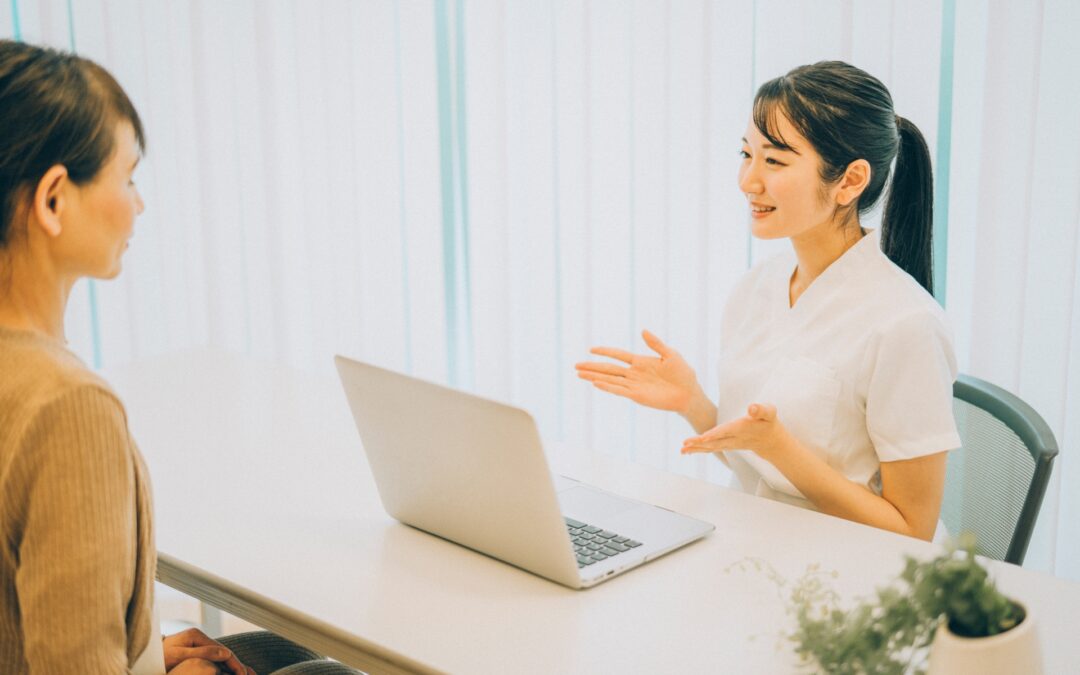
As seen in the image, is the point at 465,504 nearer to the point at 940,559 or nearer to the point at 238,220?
the point at 940,559

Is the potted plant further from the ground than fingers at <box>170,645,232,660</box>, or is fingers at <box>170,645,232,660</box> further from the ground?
the potted plant

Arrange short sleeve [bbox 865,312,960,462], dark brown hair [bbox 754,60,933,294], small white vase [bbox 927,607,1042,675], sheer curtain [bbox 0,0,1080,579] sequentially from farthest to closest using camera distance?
sheer curtain [bbox 0,0,1080,579] < dark brown hair [bbox 754,60,933,294] < short sleeve [bbox 865,312,960,462] < small white vase [bbox 927,607,1042,675]

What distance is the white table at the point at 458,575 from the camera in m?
1.23

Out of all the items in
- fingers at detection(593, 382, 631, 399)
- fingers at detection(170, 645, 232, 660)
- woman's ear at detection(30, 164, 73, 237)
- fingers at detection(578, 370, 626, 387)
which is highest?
woman's ear at detection(30, 164, 73, 237)

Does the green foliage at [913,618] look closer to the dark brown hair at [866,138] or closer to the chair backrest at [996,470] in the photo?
the chair backrest at [996,470]

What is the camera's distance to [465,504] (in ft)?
4.75

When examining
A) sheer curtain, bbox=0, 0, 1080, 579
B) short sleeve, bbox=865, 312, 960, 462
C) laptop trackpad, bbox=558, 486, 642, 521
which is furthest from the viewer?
sheer curtain, bbox=0, 0, 1080, 579

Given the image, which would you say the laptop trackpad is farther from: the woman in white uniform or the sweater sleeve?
the sweater sleeve

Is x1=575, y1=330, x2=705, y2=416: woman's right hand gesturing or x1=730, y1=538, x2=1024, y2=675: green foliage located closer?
x1=730, y1=538, x2=1024, y2=675: green foliage

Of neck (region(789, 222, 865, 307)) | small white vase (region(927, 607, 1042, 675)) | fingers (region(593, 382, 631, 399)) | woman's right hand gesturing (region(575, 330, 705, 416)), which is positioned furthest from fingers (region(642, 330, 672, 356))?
small white vase (region(927, 607, 1042, 675))

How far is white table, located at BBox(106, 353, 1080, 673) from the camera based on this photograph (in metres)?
1.23

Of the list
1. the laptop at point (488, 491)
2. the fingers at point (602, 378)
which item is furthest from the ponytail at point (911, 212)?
the laptop at point (488, 491)

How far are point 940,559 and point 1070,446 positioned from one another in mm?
1488

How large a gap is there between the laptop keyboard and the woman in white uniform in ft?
0.61
